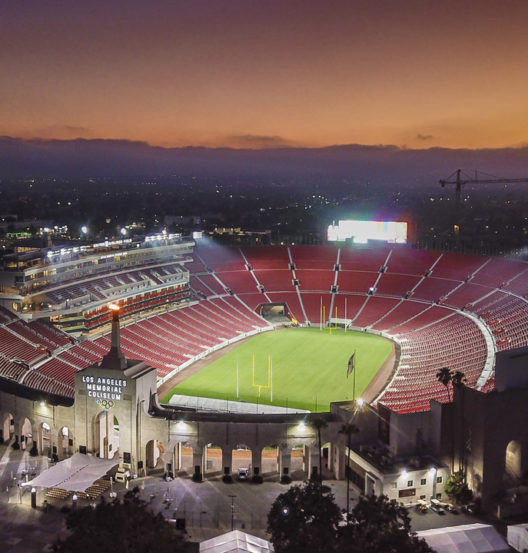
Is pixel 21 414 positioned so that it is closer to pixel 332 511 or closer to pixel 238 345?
pixel 332 511

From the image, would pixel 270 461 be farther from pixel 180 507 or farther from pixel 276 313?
pixel 276 313

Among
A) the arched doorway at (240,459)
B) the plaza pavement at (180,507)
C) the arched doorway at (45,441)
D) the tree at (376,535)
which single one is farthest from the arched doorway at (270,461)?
the tree at (376,535)

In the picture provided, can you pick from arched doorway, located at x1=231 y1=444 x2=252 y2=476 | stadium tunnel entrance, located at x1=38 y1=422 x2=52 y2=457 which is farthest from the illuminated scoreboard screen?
stadium tunnel entrance, located at x1=38 y1=422 x2=52 y2=457

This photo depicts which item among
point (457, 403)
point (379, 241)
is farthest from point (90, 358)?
point (379, 241)

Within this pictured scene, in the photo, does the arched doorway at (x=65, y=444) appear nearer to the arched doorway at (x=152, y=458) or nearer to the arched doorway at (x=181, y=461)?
the arched doorway at (x=152, y=458)

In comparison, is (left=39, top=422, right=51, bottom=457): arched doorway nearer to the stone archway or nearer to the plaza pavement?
the plaza pavement
